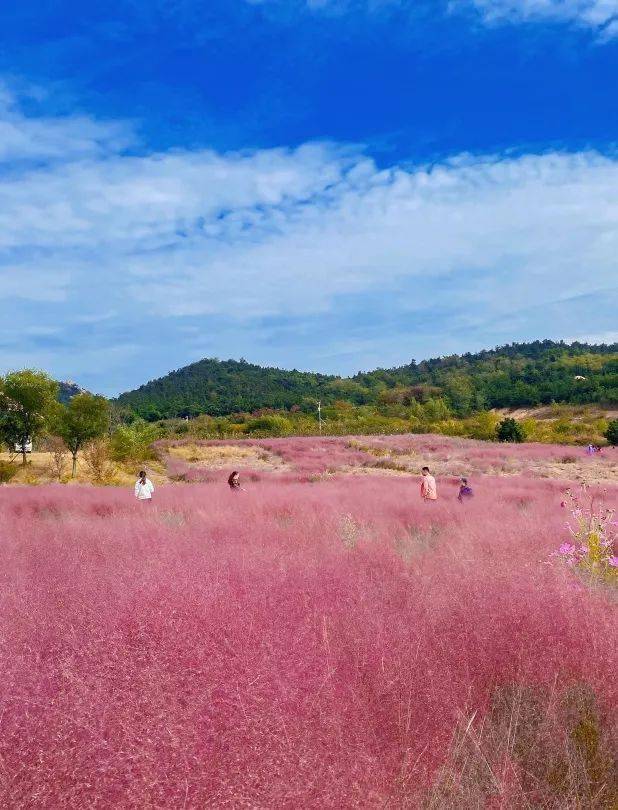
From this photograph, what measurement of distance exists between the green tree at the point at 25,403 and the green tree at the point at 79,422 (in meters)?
0.71

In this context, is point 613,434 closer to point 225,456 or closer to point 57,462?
point 225,456

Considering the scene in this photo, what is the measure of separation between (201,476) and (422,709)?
21.1 metres

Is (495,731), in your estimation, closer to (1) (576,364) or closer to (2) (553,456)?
(2) (553,456)

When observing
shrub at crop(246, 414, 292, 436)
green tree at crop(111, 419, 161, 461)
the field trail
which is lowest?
the field trail

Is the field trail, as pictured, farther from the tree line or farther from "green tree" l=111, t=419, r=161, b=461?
the tree line

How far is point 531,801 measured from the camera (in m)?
2.31

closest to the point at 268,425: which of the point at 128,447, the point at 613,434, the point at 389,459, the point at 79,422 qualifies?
the point at 128,447

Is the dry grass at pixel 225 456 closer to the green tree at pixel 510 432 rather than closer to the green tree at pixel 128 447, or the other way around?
the green tree at pixel 128 447

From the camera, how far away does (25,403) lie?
25.2 metres

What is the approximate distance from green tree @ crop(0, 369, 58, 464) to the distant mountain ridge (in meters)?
51.3

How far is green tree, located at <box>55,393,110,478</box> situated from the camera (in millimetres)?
25891

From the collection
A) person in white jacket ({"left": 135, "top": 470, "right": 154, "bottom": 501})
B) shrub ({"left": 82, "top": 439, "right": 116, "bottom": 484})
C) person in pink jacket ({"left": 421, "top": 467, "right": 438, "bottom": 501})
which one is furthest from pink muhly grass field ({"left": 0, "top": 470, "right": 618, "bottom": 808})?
shrub ({"left": 82, "top": 439, "right": 116, "bottom": 484})

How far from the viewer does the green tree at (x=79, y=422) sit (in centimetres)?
2589

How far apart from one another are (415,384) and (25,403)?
96.3 m
